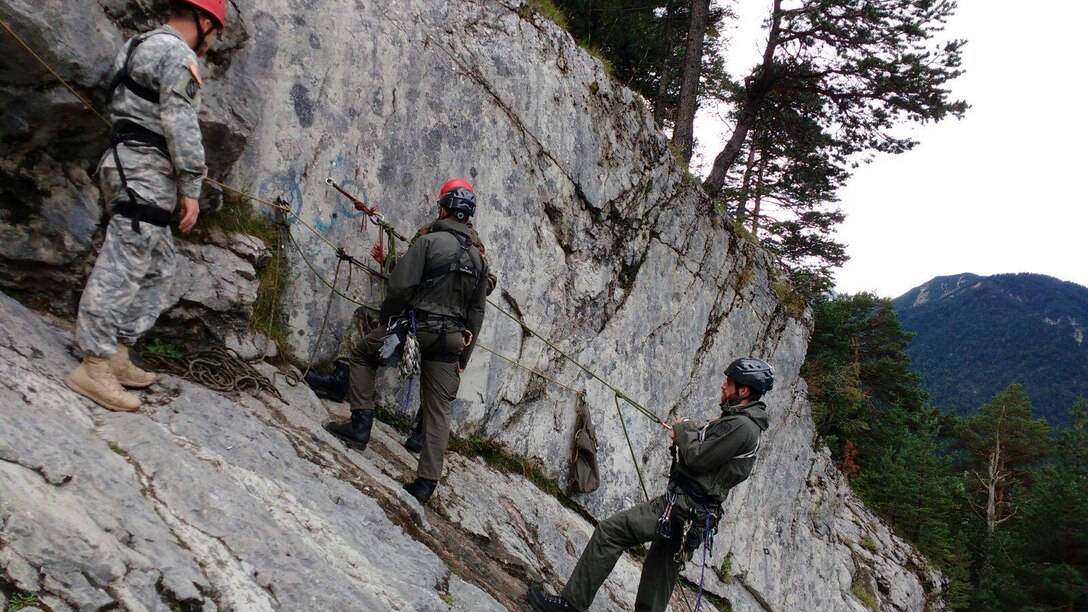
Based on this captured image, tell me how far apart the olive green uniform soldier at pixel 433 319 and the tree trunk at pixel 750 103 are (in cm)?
986

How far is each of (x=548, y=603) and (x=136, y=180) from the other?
4.43 meters

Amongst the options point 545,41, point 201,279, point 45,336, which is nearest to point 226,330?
point 201,279

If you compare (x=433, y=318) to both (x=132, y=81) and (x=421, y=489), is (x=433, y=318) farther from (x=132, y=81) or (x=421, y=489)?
(x=132, y=81)

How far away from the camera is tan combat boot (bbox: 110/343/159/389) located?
13.8ft

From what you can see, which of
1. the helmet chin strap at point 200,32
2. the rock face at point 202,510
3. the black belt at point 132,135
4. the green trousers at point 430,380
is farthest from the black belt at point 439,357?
the helmet chin strap at point 200,32

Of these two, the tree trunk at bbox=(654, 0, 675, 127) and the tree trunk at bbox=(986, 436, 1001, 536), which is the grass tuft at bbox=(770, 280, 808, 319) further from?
the tree trunk at bbox=(986, 436, 1001, 536)

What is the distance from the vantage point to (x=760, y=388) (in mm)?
5445

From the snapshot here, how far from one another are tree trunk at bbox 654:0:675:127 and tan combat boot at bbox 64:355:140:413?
12.9m

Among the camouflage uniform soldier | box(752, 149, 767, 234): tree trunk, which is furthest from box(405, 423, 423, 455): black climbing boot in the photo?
box(752, 149, 767, 234): tree trunk

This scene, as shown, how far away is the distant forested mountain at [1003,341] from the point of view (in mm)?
97562

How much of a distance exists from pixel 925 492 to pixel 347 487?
2593 cm

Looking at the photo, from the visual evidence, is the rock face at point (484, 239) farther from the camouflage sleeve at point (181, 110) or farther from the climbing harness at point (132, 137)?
the camouflage sleeve at point (181, 110)

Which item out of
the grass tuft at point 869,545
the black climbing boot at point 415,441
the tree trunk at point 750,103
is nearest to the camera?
the black climbing boot at point 415,441

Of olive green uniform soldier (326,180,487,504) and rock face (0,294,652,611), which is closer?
rock face (0,294,652,611)
